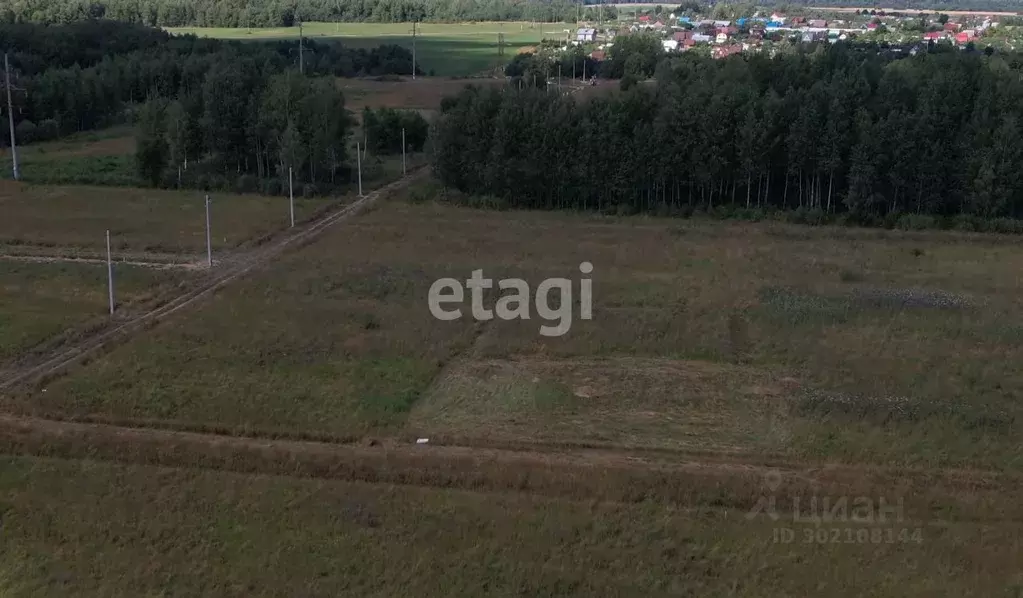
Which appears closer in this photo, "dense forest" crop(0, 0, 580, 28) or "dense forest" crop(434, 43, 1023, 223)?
"dense forest" crop(434, 43, 1023, 223)

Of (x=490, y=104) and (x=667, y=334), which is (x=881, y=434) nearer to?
(x=667, y=334)

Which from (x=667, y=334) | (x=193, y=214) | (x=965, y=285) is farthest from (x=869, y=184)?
(x=193, y=214)

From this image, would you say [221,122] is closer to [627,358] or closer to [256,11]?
[627,358]

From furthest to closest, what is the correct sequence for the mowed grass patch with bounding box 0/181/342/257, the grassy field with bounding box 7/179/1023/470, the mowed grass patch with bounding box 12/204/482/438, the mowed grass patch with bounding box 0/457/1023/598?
the mowed grass patch with bounding box 0/181/342/257 → the mowed grass patch with bounding box 12/204/482/438 → the grassy field with bounding box 7/179/1023/470 → the mowed grass patch with bounding box 0/457/1023/598

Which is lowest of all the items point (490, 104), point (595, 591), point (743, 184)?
point (595, 591)

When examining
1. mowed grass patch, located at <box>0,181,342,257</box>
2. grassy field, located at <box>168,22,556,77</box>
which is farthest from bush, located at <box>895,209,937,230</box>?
grassy field, located at <box>168,22,556,77</box>

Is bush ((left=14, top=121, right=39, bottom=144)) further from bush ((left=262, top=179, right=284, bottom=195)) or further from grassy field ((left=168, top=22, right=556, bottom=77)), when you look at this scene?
grassy field ((left=168, top=22, right=556, bottom=77))
